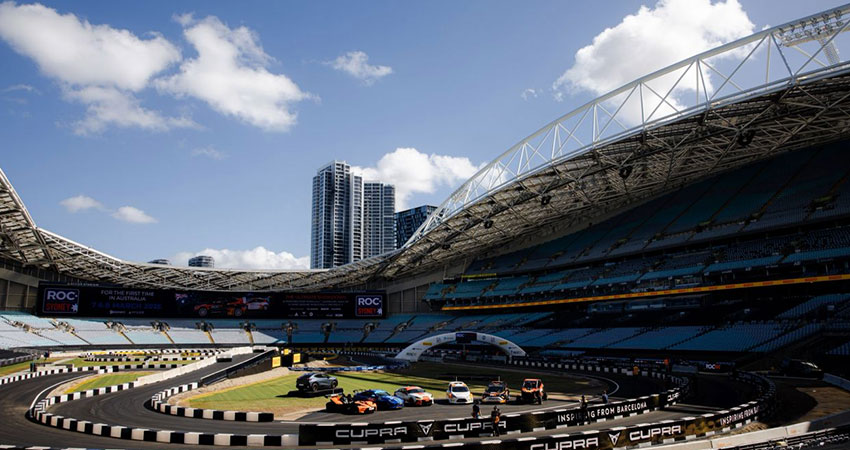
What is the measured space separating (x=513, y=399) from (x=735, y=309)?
106 ft

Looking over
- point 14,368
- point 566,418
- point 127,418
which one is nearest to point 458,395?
point 566,418

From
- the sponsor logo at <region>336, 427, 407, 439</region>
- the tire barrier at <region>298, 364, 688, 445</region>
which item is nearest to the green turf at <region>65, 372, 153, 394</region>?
the tire barrier at <region>298, 364, 688, 445</region>

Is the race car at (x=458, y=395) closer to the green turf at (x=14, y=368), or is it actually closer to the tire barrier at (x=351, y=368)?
the tire barrier at (x=351, y=368)

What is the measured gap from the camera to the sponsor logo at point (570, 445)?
1648 centimetres

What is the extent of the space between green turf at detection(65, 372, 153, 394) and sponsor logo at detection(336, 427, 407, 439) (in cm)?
2445

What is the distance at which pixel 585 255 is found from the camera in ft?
230

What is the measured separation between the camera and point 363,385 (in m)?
36.7

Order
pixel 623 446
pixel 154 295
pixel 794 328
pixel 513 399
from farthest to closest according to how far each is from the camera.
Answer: pixel 154 295, pixel 794 328, pixel 513 399, pixel 623 446

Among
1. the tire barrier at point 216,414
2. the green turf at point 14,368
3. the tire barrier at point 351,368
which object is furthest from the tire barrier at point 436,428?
the green turf at point 14,368

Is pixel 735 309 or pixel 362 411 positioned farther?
pixel 735 309

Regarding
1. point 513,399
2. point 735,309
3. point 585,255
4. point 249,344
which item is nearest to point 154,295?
point 249,344

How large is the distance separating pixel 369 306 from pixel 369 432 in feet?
223

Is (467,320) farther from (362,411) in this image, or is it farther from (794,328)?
(362,411)

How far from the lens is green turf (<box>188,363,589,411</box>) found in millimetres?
27872
